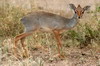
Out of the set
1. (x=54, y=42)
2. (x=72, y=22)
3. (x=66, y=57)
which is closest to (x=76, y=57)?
(x=66, y=57)

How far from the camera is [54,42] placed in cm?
932

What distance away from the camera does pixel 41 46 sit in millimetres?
9203

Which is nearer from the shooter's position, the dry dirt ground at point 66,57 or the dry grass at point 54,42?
the dry dirt ground at point 66,57

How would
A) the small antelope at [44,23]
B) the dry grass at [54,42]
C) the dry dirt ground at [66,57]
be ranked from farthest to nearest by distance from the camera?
the small antelope at [44,23]
the dry grass at [54,42]
the dry dirt ground at [66,57]

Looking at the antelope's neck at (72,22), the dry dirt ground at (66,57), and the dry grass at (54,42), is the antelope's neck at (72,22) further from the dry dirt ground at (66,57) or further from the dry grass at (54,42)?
the dry dirt ground at (66,57)

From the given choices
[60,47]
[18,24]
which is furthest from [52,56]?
[18,24]

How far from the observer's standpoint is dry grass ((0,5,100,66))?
8.23 metres

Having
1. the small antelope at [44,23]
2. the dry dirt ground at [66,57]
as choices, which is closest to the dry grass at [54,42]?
the dry dirt ground at [66,57]

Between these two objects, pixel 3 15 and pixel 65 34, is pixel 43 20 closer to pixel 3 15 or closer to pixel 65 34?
pixel 65 34

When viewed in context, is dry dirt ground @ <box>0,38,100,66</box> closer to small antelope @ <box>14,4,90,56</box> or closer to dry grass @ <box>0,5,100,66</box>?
dry grass @ <box>0,5,100,66</box>

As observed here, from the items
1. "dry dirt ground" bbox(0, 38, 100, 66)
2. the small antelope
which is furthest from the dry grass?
the small antelope

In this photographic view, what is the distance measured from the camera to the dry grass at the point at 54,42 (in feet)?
27.0

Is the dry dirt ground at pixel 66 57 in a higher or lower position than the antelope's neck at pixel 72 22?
lower

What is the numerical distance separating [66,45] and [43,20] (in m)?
0.93
